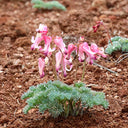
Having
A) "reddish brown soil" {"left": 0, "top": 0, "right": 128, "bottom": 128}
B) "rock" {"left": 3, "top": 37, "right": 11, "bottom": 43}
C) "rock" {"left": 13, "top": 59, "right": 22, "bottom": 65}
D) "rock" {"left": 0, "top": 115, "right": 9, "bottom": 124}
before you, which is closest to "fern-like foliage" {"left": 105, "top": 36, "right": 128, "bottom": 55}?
"reddish brown soil" {"left": 0, "top": 0, "right": 128, "bottom": 128}

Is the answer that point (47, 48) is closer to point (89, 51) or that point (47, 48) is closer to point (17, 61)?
point (89, 51)

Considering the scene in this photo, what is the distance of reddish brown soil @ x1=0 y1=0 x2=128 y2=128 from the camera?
299 cm

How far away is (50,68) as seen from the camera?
165 inches

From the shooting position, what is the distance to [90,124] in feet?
9.45

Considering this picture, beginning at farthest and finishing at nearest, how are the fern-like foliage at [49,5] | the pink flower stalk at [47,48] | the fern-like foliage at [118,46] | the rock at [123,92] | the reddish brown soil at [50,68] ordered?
the fern-like foliage at [49,5]
the fern-like foliage at [118,46]
the rock at [123,92]
the reddish brown soil at [50,68]
the pink flower stalk at [47,48]

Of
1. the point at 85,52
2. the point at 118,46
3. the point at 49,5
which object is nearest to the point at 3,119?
the point at 85,52

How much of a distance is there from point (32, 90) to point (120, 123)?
933mm

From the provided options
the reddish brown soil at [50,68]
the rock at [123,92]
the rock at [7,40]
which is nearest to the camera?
the reddish brown soil at [50,68]

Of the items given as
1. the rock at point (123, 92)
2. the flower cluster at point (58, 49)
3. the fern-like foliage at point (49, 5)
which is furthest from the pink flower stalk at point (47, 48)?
the fern-like foliage at point (49, 5)

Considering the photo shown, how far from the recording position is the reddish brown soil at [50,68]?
118 inches

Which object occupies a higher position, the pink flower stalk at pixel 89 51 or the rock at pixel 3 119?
the pink flower stalk at pixel 89 51

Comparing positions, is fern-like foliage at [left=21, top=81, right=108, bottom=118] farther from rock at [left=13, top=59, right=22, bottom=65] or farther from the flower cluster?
rock at [left=13, top=59, right=22, bottom=65]

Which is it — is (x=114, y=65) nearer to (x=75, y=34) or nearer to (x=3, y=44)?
(x=75, y=34)

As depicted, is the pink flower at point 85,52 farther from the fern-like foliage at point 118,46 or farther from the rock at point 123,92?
the fern-like foliage at point 118,46
